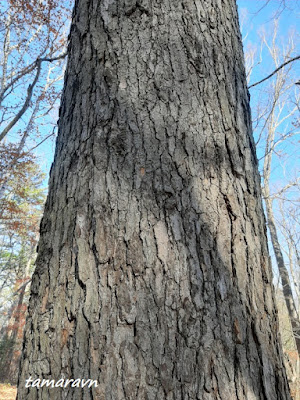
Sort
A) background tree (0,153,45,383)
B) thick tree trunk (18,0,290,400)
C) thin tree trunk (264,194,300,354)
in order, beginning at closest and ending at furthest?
1. thick tree trunk (18,0,290,400)
2. thin tree trunk (264,194,300,354)
3. background tree (0,153,45,383)

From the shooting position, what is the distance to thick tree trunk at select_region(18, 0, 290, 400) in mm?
740

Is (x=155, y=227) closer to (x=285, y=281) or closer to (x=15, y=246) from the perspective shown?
(x=285, y=281)

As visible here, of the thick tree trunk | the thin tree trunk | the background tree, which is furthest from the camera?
the background tree

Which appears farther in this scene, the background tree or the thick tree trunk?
the background tree

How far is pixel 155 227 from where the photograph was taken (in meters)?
0.86

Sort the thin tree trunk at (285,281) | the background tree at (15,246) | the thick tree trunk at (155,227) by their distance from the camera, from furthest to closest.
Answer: the background tree at (15,246) → the thin tree trunk at (285,281) → the thick tree trunk at (155,227)

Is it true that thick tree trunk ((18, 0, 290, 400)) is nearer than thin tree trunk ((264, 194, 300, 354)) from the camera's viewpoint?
Yes

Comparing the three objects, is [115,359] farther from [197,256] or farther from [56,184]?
[56,184]

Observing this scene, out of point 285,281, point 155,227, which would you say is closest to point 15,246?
point 285,281

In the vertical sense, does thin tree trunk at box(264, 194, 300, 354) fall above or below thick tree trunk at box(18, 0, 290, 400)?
above

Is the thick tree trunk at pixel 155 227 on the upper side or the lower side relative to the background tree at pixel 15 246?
lower

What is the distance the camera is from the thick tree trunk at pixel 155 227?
0.74 metres

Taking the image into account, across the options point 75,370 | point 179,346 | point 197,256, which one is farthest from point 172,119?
point 75,370

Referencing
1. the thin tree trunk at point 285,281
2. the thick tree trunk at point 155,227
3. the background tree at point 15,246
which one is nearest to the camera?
the thick tree trunk at point 155,227
